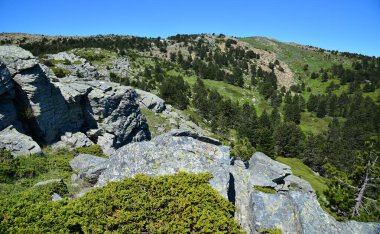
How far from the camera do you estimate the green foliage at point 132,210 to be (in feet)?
29.1

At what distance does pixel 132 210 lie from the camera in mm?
9969

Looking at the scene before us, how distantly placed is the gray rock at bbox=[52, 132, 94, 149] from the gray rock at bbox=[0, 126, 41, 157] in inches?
185

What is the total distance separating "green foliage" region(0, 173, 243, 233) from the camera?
8883 mm

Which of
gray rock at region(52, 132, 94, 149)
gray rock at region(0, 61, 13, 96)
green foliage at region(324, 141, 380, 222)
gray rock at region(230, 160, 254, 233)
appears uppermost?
gray rock at region(0, 61, 13, 96)

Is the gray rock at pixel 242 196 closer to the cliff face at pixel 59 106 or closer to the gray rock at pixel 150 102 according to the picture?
the cliff face at pixel 59 106

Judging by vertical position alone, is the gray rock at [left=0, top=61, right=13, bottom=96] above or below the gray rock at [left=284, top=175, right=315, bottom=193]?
above

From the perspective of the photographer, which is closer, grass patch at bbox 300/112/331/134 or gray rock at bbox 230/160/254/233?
gray rock at bbox 230/160/254/233

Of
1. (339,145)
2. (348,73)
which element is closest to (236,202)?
(339,145)

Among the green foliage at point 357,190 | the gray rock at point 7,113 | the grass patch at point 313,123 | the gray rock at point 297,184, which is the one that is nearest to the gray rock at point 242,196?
the green foliage at point 357,190

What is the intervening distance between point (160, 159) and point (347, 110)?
128 metres

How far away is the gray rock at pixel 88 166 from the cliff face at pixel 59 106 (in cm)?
597

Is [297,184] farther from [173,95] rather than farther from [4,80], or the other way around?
[173,95]

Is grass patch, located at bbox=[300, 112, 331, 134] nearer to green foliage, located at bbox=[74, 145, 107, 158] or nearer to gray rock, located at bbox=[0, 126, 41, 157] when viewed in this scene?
green foliage, located at bbox=[74, 145, 107, 158]

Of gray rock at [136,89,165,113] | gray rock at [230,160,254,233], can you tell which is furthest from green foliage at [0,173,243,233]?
gray rock at [136,89,165,113]
